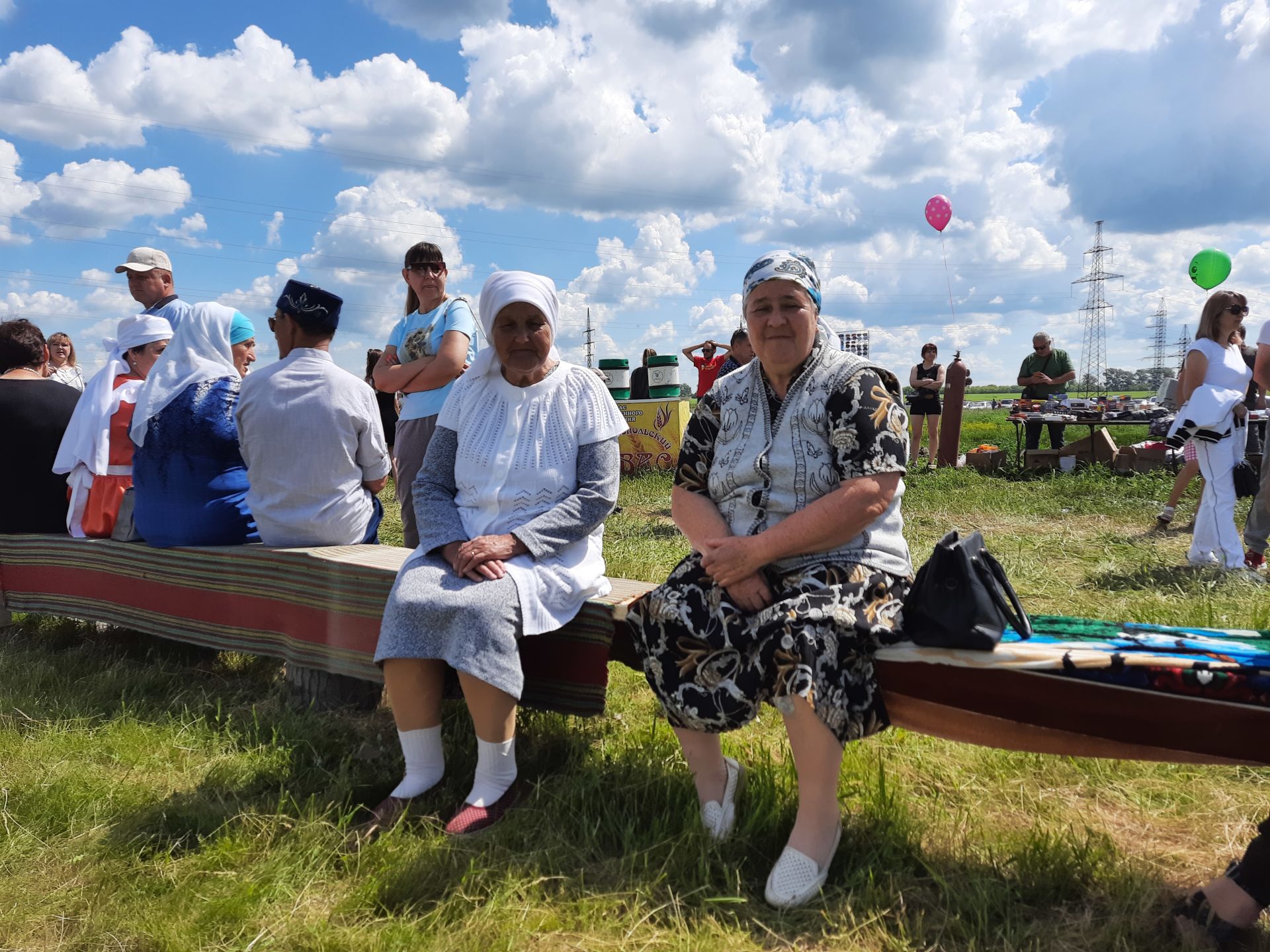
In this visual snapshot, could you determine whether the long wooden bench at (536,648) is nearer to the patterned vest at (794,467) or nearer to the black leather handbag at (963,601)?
the black leather handbag at (963,601)

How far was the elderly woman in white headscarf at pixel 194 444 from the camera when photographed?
3.99 meters

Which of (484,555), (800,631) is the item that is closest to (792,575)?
(800,631)

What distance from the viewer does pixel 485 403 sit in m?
3.03

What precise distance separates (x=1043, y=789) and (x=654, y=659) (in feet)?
4.21

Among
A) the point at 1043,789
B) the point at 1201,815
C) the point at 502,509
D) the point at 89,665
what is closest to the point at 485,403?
the point at 502,509

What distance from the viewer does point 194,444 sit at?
3977mm

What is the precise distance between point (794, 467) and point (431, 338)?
2.18m

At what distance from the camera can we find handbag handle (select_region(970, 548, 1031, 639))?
2.18 metres

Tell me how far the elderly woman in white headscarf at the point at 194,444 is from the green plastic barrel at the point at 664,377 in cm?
907

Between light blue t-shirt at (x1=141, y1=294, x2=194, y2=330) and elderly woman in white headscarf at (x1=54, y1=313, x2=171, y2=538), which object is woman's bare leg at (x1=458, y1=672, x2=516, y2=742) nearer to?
elderly woman in white headscarf at (x1=54, y1=313, x2=171, y2=538)

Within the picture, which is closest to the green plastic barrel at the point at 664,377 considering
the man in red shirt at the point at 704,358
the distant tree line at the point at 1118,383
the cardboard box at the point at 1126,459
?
the man in red shirt at the point at 704,358

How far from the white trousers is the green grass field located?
3424 millimetres

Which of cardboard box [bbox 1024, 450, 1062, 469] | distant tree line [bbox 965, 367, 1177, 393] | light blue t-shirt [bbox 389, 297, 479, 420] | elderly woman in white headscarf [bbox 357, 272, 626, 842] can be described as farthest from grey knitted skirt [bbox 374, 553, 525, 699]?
distant tree line [bbox 965, 367, 1177, 393]

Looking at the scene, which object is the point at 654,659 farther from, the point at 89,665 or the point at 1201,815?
the point at 89,665
